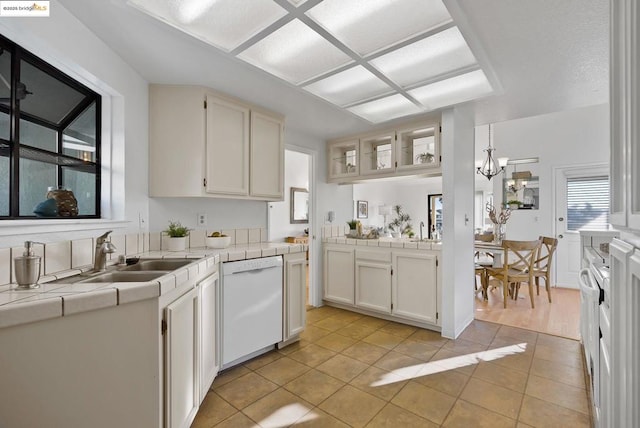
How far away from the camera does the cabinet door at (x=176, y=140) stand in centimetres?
228

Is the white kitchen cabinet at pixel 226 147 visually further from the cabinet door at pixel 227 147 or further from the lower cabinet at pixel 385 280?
the lower cabinet at pixel 385 280

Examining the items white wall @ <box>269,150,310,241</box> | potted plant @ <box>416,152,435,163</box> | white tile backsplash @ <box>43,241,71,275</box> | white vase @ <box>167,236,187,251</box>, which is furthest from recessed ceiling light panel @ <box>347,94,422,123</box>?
white wall @ <box>269,150,310,241</box>

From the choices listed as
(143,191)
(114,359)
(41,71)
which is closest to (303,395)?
(114,359)

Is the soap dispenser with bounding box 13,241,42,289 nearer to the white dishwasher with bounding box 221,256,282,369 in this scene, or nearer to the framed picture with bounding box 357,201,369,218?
the white dishwasher with bounding box 221,256,282,369

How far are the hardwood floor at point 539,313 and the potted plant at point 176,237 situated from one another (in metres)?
3.25

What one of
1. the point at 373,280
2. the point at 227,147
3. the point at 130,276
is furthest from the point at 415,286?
the point at 130,276

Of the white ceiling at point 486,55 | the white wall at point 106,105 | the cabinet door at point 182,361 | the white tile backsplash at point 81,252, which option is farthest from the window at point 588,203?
the white tile backsplash at point 81,252

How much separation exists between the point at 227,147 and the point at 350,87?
112 centimetres

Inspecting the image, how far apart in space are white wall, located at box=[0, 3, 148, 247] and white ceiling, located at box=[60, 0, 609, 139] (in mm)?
94

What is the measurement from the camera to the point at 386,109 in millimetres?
2736

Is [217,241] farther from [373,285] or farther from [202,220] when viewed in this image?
[373,285]

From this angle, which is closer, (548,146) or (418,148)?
(418,148)

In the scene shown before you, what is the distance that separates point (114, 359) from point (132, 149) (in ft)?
4.97

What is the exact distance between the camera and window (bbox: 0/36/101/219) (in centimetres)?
136
